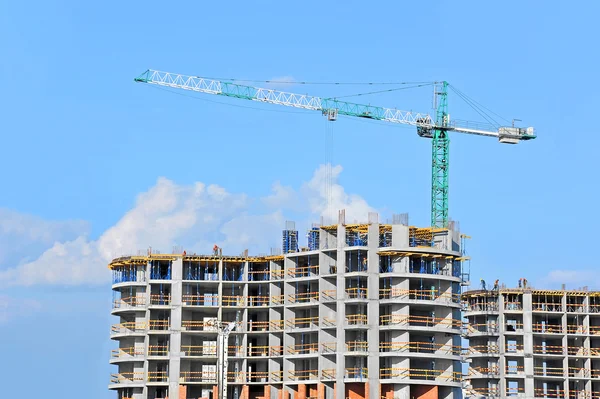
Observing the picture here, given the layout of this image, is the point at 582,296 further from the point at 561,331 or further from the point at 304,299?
the point at 304,299

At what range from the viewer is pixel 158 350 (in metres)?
150

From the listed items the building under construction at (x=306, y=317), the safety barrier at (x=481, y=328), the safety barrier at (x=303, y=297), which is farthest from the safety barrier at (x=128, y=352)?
the safety barrier at (x=481, y=328)

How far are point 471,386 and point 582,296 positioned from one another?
58.9 feet

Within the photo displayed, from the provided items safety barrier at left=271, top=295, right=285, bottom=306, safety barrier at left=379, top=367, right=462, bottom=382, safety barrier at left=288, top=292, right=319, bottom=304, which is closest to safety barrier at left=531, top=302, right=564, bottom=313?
safety barrier at left=379, top=367, right=462, bottom=382

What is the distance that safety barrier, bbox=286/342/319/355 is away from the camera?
144450 millimetres

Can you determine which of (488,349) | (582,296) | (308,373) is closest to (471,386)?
(488,349)

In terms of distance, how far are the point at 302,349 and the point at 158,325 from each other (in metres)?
17.0

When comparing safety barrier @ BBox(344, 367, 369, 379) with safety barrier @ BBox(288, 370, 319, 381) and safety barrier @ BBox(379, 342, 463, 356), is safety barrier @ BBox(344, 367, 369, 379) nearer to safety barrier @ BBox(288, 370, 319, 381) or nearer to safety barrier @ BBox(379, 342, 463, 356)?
safety barrier @ BBox(379, 342, 463, 356)

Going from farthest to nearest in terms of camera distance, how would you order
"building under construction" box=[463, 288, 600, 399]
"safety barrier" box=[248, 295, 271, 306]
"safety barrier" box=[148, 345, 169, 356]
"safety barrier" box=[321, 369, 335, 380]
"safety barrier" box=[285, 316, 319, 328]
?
"building under construction" box=[463, 288, 600, 399], "safety barrier" box=[248, 295, 271, 306], "safety barrier" box=[148, 345, 169, 356], "safety barrier" box=[285, 316, 319, 328], "safety barrier" box=[321, 369, 335, 380]

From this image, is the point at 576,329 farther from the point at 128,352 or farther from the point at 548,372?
the point at 128,352

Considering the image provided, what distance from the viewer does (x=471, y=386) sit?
169 m

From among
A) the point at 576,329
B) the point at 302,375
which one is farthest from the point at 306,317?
the point at 576,329

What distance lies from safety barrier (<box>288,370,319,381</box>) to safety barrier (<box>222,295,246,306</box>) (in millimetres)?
10603

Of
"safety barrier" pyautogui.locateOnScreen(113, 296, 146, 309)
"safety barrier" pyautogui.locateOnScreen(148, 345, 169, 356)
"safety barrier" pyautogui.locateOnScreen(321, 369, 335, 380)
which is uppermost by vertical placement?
"safety barrier" pyautogui.locateOnScreen(113, 296, 146, 309)
